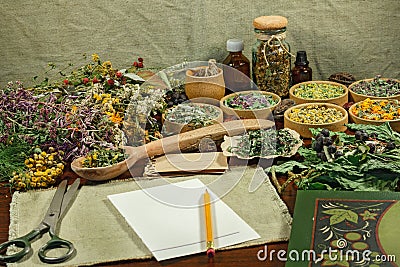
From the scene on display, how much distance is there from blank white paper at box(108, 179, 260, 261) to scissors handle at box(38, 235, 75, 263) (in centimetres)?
11

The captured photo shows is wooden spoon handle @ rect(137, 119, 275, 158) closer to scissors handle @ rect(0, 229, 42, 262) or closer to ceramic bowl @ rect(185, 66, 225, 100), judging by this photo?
ceramic bowl @ rect(185, 66, 225, 100)

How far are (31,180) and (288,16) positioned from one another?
2.53ft

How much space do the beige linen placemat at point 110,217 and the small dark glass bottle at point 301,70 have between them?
417 mm

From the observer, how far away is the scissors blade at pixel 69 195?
1046 mm

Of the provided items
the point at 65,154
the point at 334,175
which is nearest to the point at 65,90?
the point at 65,154

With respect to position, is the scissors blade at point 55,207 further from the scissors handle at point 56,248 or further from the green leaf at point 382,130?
the green leaf at point 382,130

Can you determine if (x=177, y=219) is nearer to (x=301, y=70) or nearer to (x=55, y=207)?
(x=55, y=207)

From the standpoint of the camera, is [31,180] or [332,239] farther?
[31,180]

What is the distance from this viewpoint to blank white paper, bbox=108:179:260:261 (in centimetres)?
93

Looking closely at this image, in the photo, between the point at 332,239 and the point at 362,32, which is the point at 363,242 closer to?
the point at 332,239

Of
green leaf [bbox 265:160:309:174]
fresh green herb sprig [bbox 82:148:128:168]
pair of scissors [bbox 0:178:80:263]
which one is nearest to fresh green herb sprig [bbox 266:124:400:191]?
green leaf [bbox 265:160:309:174]

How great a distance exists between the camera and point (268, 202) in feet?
3.41

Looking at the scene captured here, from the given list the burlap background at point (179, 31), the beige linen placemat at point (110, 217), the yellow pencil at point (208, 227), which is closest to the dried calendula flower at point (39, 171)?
the beige linen placemat at point (110, 217)

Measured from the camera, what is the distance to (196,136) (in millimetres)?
1229
